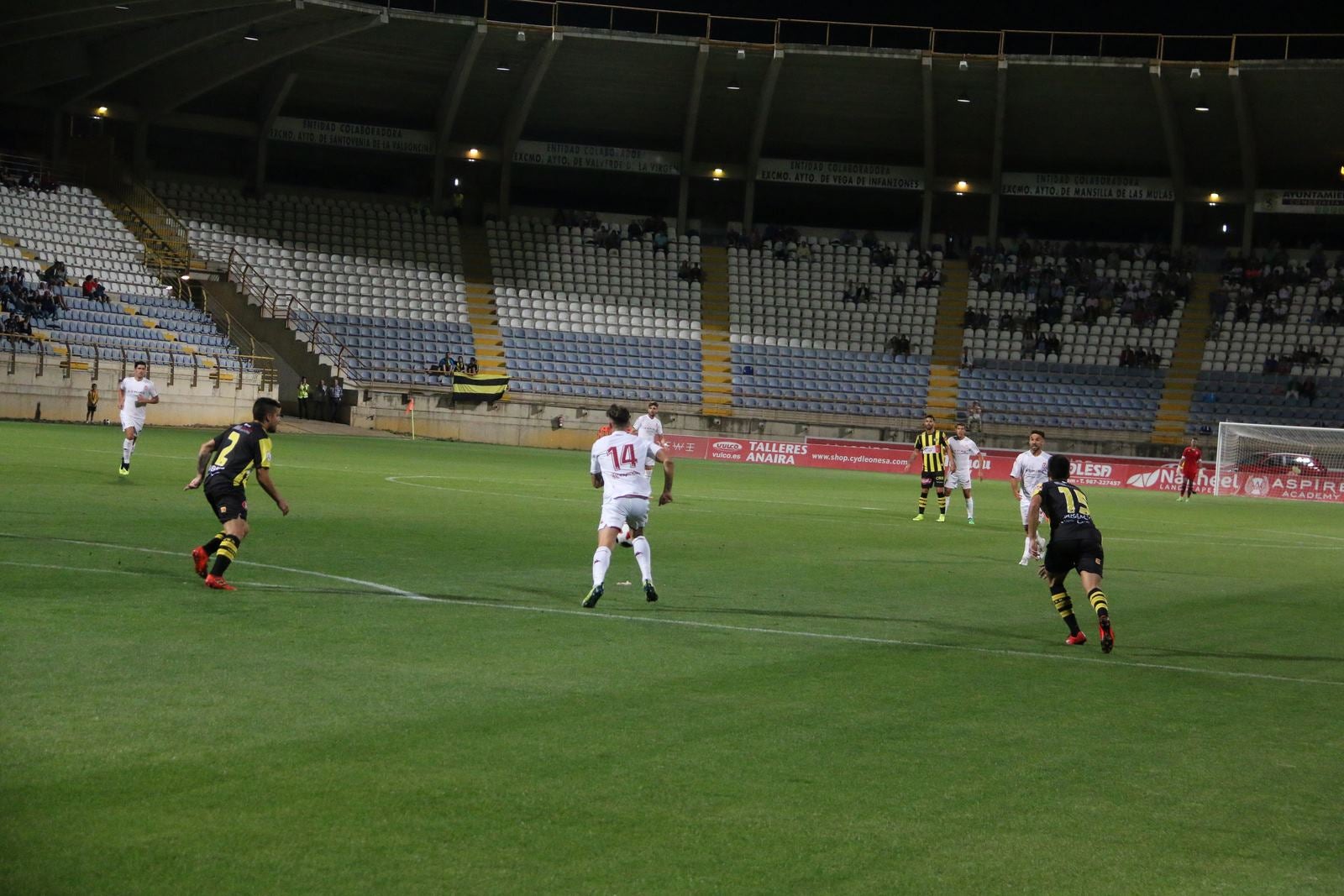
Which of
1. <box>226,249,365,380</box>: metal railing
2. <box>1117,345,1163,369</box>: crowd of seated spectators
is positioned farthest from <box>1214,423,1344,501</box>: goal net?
<box>226,249,365,380</box>: metal railing

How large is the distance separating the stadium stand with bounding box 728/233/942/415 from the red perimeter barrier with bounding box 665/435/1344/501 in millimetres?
4380

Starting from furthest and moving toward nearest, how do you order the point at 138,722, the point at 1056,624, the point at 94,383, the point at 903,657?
the point at 94,383
the point at 1056,624
the point at 903,657
the point at 138,722

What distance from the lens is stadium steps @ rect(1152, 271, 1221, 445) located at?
164 ft

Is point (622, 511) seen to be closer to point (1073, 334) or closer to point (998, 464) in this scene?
point (998, 464)

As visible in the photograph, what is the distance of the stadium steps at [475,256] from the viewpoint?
55.1 metres

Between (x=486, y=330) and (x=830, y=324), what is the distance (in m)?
13.7

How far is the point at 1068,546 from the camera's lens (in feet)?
38.1

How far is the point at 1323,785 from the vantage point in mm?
7129

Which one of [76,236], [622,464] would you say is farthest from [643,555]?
[76,236]

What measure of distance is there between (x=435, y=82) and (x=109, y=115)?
12.2 metres

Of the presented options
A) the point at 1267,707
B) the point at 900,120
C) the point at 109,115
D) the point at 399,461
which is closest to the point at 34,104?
the point at 109,115

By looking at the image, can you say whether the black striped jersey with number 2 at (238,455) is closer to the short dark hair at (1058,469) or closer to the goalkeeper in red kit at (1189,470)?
the short dark hair at (1058,469)

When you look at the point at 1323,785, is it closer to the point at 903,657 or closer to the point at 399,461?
the point at 903,657

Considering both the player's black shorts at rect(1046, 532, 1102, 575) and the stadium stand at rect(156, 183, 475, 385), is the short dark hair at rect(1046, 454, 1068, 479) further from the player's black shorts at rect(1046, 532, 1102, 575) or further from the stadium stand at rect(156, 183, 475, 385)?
the stadium stand at rect(156, 183, 475, 385)
